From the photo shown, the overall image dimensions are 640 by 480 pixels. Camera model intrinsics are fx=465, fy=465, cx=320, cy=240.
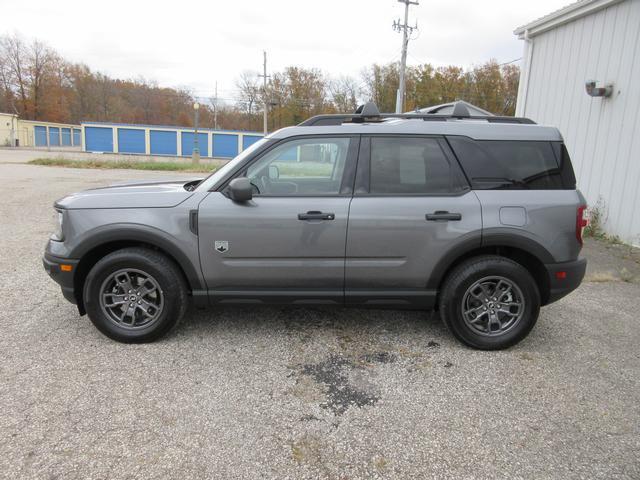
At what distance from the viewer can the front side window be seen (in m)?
3.72

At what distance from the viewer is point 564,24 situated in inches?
350

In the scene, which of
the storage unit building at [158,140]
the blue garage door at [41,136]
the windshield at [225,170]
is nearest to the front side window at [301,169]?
the windshield at [225,170]

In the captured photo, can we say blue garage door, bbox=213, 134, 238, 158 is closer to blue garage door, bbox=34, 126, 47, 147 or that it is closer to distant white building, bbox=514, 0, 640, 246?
blue garage door, bbox=34, 126, 47, 147

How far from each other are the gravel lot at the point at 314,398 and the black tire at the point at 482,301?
132 mm

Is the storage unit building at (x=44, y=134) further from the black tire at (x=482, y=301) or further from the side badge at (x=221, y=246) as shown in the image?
the black tire at (x=482, y=301)

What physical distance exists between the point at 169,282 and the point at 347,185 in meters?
1.60

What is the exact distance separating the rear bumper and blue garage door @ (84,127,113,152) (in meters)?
51.2

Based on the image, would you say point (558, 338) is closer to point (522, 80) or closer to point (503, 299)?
point (503, 299)

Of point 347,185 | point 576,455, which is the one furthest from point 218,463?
point 347,185

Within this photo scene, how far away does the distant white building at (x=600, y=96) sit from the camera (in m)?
7.34

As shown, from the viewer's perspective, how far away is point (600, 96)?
7922mm

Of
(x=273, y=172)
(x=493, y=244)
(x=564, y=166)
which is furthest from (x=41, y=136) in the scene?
(x=564, y=166)

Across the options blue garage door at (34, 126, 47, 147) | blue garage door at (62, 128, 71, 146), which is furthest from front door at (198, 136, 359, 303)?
blue garage door at (62, 128, 71, 146)

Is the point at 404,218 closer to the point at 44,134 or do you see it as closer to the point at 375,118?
the point at 375,118
